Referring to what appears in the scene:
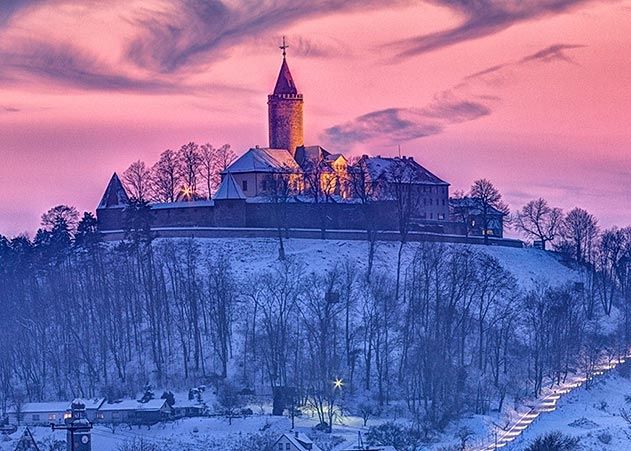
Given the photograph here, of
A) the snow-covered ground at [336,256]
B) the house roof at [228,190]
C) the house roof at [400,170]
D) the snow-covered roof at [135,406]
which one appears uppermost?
the house roof at [400,170]

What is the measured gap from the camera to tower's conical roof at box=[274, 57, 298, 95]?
12650cm

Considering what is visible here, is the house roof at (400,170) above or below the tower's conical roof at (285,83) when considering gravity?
below

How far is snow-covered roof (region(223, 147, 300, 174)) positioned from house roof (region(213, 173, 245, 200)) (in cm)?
419

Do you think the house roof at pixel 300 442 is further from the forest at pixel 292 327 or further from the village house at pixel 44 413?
the village house at pixel 44 413

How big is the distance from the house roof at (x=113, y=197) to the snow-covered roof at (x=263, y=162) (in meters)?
8.13

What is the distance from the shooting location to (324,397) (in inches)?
3408

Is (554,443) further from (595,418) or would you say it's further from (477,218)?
(477,218)

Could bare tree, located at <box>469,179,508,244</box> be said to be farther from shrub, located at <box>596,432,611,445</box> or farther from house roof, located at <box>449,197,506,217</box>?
shrub, located at <box>596,432,611,445</box>

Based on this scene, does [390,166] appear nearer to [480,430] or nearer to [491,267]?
[491,267]

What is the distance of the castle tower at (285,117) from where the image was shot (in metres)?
126

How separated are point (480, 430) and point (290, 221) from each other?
35.8 metres

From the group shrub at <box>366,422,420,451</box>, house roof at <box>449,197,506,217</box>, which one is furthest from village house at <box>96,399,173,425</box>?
house roof at <box>449,197,506,217</box>

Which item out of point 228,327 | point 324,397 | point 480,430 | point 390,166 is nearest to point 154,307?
point 228,327

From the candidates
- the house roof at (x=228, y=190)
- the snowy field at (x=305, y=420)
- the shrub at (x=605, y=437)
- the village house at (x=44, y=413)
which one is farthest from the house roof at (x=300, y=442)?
the house roof at (x=228, y=190)
